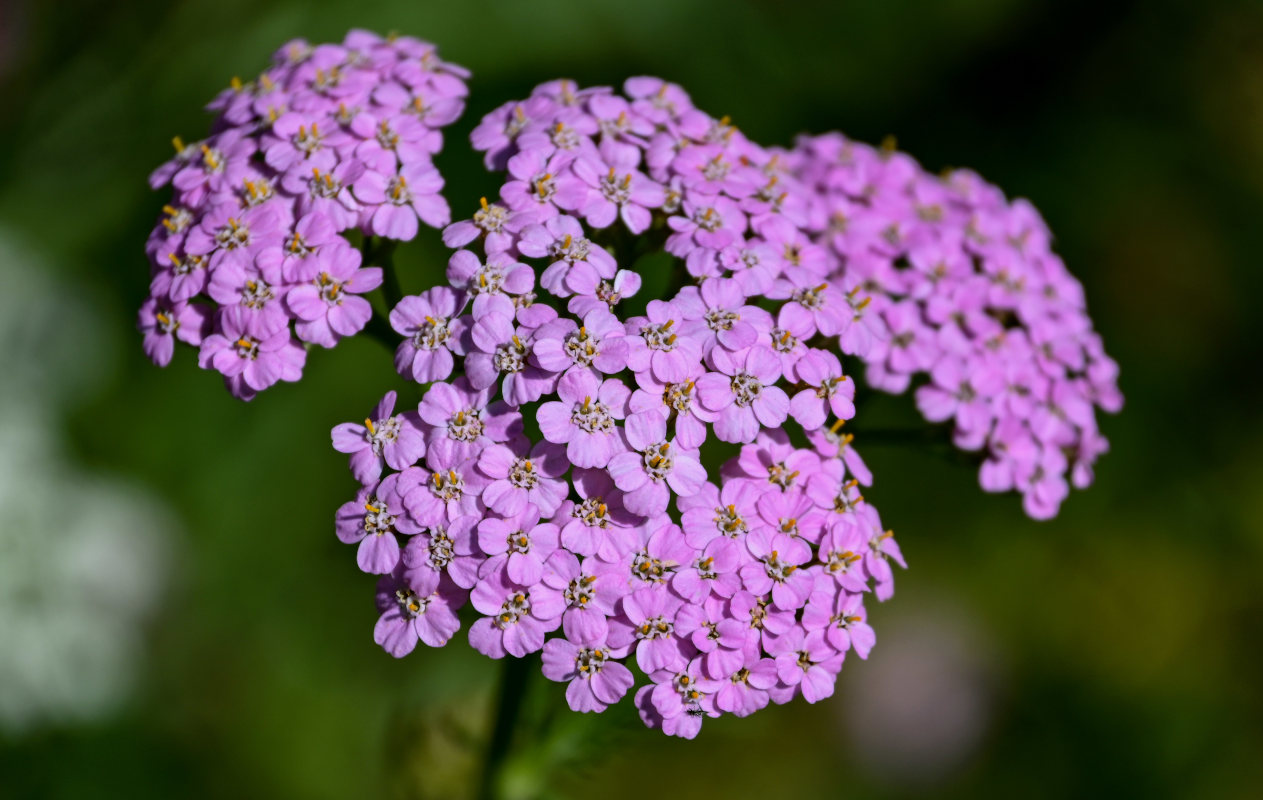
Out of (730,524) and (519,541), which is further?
(730,524)

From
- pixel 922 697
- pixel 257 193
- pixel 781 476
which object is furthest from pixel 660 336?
pixel 922 697

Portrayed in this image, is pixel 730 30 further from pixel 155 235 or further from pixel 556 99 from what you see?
pixel 155 235

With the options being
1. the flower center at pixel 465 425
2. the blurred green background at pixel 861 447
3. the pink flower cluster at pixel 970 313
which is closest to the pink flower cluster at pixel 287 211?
the flower center at pixel 465 425

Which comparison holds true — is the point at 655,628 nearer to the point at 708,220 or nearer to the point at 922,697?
the point at 708,220

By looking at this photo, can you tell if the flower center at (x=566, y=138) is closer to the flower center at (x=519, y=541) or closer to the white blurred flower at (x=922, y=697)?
the flower center at (x=519, y=541)

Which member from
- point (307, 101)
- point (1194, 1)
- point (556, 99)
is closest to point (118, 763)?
point (307, 101)

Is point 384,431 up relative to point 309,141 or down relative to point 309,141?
down
